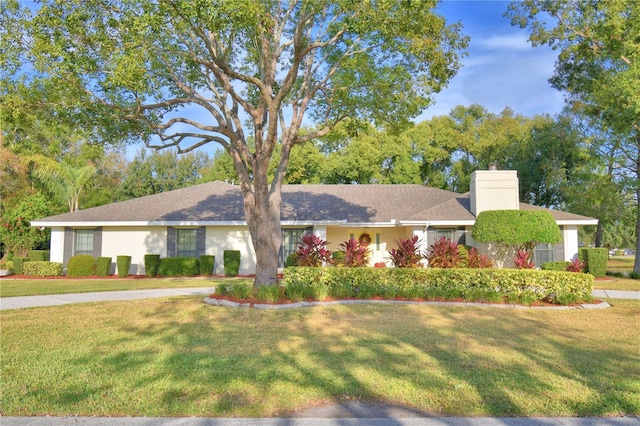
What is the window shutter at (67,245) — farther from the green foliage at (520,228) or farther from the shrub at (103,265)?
the green foliage at (520,228)

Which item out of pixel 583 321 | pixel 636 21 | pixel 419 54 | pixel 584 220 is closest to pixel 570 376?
pixel 583 321

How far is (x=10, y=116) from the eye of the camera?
432 inches

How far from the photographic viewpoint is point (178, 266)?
68.4 feet

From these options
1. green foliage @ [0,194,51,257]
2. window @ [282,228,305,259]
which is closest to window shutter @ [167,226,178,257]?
window @ [282,228,305,259]

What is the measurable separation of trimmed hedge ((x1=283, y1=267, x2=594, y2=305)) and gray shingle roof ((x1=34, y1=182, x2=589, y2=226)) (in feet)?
26.5

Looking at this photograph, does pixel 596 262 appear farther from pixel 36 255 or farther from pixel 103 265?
pixel 36 255

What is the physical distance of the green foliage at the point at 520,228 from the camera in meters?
17.9

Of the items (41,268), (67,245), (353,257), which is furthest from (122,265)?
(353,257)

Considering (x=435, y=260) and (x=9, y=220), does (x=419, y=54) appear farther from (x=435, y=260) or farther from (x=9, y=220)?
(x=9, y=220)

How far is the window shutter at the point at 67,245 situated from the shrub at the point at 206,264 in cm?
650

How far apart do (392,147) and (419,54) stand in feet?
73.2

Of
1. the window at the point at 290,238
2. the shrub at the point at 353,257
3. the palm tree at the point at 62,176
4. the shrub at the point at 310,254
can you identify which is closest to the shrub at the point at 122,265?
the window at the point at 290,238

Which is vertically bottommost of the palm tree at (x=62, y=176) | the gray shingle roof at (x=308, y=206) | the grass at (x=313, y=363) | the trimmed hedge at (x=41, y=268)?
the grass at (x=313, y=363)

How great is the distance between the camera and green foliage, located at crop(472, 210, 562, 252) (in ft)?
58.7
